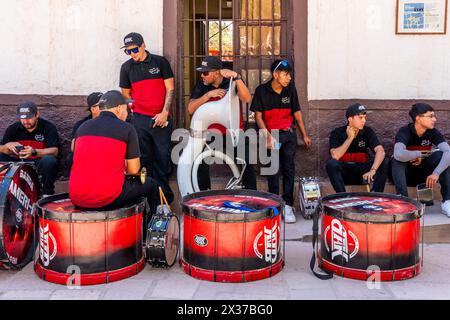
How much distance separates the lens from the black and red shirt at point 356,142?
700 cm

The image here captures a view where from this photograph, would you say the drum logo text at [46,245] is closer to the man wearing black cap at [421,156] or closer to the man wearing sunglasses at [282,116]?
the man wearing sunglasses at [282,116]

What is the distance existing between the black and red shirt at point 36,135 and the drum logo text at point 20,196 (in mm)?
1684

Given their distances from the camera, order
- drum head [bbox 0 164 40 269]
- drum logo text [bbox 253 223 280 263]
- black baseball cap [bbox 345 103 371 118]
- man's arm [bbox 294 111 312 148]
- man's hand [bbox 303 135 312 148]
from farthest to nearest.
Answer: man's hand [bbox 303 135 312 148] → man's arm [bbox 294 111 312 148] → black baseball cap [bbox 345 103 371 118] → drum head [bbox 0 164 40 269] → drum logo text [bbox 253 223 280 263]

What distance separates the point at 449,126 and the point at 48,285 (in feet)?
16.8

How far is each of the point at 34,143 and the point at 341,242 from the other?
A: 4.00m

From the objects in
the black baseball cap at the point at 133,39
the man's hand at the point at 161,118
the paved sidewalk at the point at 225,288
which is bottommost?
the paved sidewalk at the point at 225,288

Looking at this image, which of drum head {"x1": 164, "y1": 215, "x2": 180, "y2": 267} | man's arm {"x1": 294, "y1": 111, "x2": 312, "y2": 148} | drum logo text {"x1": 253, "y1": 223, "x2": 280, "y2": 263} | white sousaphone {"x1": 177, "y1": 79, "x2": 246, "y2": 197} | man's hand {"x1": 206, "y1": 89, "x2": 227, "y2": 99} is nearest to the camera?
drum logo text {"x1": 253, "y1": 223, "x2": 280, "y2": 263}

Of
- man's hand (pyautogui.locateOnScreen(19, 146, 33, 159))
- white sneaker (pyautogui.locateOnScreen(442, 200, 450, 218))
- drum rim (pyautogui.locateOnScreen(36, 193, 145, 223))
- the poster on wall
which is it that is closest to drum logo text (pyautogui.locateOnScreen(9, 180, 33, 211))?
drum rim (pyautogui.locateOnScreen(36, 193, 145, 223))

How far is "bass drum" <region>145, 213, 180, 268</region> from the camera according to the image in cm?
507

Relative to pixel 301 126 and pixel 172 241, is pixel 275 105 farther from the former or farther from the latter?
pixel 172 241

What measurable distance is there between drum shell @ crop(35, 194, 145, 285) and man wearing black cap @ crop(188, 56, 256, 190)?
2.02m

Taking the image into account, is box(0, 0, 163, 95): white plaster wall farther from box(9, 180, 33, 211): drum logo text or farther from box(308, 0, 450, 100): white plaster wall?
box(9, 180, 33, 211): drum logo text

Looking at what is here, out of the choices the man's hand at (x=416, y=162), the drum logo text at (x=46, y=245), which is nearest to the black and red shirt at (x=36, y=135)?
the drum logo text at (x=46, y=245)
